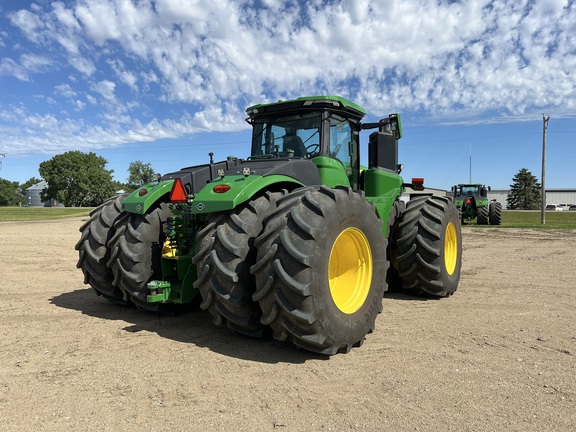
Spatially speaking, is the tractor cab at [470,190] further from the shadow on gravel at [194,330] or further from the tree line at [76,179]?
the tree line at [76,179]

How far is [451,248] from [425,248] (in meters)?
1.19

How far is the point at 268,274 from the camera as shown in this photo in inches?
132

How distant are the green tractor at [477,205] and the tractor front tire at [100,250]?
1962 centimetres

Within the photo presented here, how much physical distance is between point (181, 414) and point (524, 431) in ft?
6.76

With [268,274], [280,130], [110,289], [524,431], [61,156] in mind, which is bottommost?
[524,431]

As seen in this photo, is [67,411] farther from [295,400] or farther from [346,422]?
[346,422]

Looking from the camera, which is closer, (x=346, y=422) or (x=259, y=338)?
(x=346, y=422)

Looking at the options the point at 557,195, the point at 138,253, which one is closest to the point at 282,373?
the point at 138,253

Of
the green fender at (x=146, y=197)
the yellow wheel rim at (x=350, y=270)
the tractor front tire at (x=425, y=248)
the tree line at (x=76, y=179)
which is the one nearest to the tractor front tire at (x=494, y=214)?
the tractor front tire at (x=425, y=248)

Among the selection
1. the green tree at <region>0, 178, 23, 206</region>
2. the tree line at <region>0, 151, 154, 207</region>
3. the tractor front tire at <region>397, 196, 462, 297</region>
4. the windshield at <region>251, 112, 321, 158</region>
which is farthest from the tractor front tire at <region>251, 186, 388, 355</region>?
the green tree at <region>0, 178, 23, 206</region>

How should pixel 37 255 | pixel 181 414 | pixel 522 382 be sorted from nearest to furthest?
pixel 181 414 → pixel 522 382 → pixel 37 255

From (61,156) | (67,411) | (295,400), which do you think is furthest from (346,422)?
(61,156)

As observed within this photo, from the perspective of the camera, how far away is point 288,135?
213 inches

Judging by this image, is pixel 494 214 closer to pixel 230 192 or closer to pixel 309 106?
pixel 309 106
